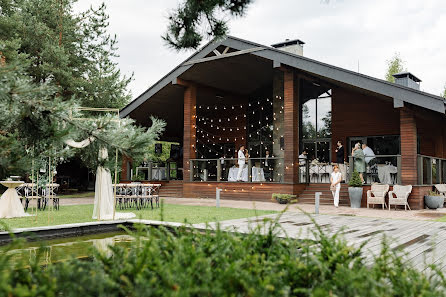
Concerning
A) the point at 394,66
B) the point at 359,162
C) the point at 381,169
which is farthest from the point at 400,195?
the point at 394,66

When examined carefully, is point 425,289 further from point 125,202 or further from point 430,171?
point 430,171

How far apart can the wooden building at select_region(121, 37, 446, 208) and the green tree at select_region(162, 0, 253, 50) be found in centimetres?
912

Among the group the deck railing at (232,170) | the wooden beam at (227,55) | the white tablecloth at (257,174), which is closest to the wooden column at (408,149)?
the deck railing at (232,170)

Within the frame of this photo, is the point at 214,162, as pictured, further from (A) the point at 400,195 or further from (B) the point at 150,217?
(B) the point at 150,217

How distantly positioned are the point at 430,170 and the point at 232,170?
22.9 ft

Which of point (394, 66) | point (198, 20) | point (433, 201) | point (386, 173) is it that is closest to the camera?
point (198, 20)

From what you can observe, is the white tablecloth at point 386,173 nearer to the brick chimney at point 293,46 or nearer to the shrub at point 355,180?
the shrub at point 355,180

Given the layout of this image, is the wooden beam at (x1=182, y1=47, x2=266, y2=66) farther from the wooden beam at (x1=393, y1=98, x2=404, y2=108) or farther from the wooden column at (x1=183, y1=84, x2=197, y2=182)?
the wooden beam at (x1=393, y1=98, x2=404, y2=108)

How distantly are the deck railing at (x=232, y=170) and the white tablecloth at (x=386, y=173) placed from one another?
138 inches

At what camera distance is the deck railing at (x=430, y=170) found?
1217 cm

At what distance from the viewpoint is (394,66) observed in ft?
112

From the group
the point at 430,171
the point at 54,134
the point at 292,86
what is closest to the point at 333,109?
the point at 292,86

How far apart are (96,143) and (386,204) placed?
1069 centimetres

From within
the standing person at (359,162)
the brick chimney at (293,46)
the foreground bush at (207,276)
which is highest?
the brick chimney at (293,46)
